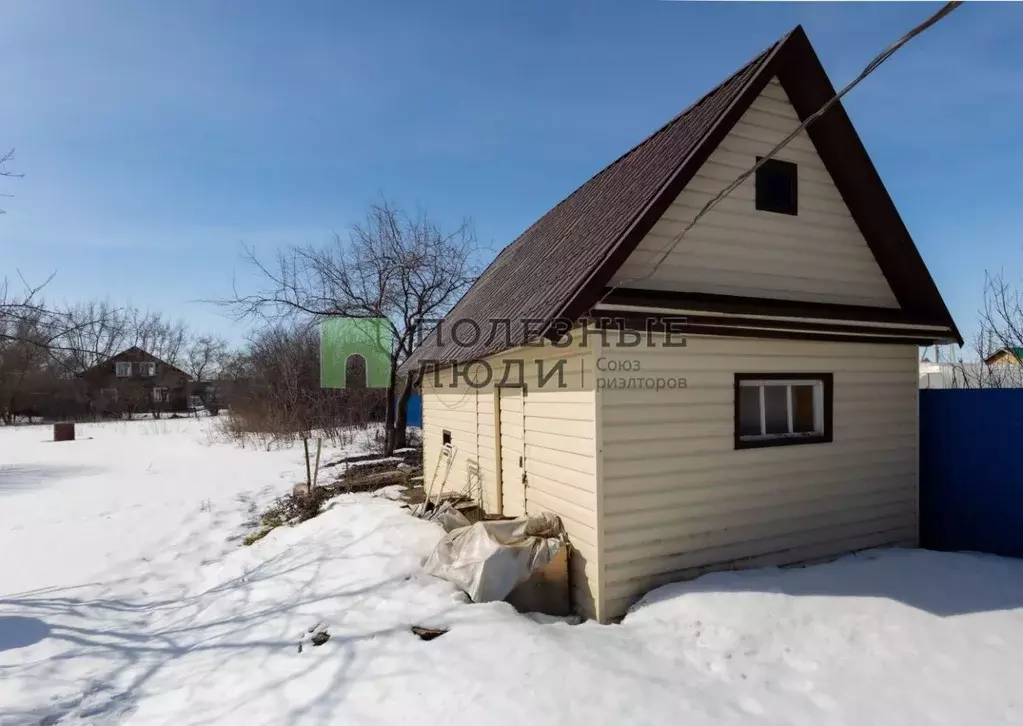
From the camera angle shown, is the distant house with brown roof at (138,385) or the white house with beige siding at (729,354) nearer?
the white house with beige siding at (729,354)

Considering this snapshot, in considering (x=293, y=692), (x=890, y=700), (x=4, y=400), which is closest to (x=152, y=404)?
(x=4, y=400)

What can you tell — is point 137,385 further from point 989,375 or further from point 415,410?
point 989,375

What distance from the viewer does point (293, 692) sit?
362 cm

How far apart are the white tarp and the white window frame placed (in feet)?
6.93

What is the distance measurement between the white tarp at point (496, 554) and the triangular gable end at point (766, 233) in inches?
86.9

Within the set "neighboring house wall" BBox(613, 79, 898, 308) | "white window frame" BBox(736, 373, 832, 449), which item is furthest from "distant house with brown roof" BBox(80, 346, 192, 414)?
"white window frame" BBox(736, 373, 832, 449)

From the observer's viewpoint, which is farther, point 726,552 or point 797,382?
point 797,382

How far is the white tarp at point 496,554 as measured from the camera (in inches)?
182

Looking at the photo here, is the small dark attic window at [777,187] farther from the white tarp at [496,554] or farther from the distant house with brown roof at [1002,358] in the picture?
the distant house with brown roof at [1002,358]

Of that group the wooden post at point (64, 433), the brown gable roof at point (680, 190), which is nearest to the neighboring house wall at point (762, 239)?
the brown gable roof at point (680, 190)

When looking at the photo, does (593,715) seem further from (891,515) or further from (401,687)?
(891,515)

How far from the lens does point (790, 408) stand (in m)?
5.49

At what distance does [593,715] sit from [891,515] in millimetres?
4730

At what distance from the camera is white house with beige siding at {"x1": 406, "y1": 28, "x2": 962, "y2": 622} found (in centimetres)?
456
